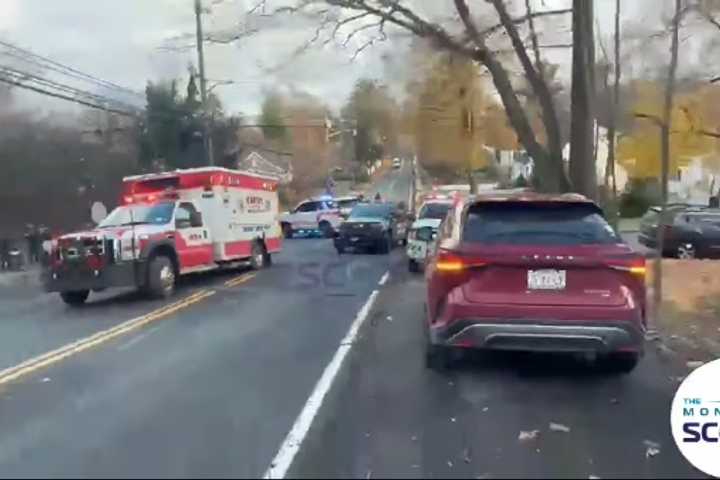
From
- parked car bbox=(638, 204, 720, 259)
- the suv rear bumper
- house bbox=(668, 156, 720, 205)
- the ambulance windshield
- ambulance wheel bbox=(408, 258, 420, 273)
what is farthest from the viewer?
house bbox=(668, 156, 720, 205)

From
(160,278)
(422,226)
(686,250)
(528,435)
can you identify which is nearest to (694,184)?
(686,250)

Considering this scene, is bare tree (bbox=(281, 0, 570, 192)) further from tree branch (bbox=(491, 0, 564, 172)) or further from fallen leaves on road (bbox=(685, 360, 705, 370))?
fallen leaves on road (bbox=(685, 360, 705, 370))

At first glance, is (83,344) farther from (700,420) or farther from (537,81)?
(537,81)

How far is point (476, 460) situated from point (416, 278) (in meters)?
13.5

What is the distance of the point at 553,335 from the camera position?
772cm

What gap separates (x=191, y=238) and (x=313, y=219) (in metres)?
23.7

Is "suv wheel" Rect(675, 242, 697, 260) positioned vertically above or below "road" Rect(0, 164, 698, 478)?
below

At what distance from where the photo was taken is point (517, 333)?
775cm

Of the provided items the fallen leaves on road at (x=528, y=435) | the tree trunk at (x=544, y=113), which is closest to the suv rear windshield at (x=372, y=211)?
the tree trunk at (x=544, y=113)

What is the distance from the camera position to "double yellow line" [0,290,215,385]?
9035mm

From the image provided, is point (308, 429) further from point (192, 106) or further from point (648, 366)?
point (192, 106)

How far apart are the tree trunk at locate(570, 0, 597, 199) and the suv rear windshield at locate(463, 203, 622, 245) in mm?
9175

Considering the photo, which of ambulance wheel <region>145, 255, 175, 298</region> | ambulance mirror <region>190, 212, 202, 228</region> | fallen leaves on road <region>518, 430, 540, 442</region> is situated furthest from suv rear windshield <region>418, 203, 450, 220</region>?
fallen leaves on road <region>518, 430, 540, 442</region>

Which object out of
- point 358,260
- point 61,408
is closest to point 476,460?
point 61,408
